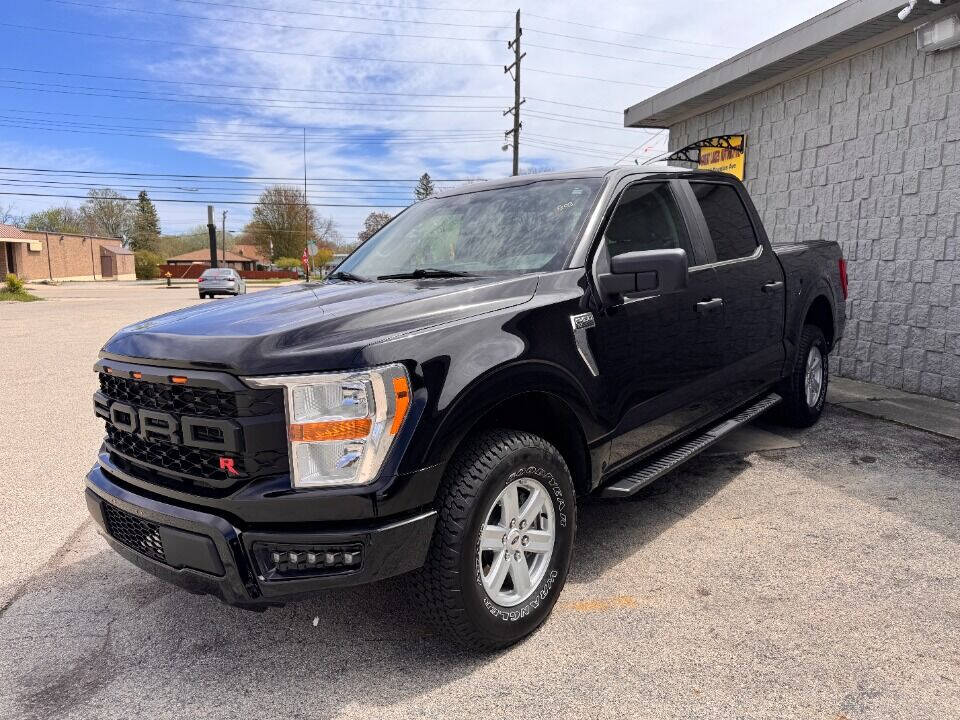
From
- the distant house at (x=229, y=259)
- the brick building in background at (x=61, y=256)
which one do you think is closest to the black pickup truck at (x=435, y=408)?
the brick building in background at (x=61, y=256)

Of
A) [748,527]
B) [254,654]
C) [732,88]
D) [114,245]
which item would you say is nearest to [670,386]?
[748,527]

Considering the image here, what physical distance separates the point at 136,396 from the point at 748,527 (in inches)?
121

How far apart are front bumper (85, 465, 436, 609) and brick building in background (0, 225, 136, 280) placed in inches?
2478

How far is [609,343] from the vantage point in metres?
3.02

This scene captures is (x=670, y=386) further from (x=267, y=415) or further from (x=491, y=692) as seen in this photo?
(x=267, y=415)

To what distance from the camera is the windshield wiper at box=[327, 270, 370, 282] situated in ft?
11.7

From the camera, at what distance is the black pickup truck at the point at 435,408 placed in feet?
7.15

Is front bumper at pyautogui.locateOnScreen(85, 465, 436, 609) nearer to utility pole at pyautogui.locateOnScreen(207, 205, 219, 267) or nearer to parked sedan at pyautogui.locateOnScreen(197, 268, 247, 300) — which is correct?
parked sedan at pyautogui.locateOnScreen(197, 268, 247, 300)

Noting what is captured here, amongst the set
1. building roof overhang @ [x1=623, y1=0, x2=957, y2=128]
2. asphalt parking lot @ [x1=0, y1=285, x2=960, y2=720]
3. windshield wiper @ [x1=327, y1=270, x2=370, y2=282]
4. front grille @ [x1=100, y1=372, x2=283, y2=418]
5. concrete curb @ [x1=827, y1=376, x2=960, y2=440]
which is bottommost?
asphalt parking lot @ [x1=0, y1=285, x2=960, y2=720]

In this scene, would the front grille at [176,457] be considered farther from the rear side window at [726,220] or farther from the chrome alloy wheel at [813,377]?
the chrome alloy wheel at [813,377]

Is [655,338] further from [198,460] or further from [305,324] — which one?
[198,460]

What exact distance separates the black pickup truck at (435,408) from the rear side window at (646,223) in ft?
0.04

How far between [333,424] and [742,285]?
291 centimetres

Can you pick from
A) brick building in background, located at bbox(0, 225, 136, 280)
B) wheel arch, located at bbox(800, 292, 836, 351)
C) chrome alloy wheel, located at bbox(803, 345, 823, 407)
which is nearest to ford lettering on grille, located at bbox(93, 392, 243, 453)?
wheel arch, located at bbox(800, 292, 836, 351)
